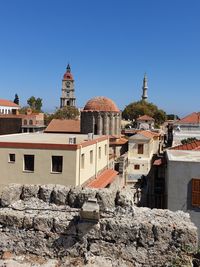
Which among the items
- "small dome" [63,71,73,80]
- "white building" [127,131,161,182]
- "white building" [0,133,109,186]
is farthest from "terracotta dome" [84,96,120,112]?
"small dome" [63,71,73,80]

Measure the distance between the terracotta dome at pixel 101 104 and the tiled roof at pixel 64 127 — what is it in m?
4.34

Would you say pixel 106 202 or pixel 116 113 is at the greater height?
pixel 116 113

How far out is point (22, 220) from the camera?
5480 mm

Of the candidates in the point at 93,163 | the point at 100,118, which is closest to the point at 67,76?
the point at 100,118

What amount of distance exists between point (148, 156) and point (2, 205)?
94.2 feet

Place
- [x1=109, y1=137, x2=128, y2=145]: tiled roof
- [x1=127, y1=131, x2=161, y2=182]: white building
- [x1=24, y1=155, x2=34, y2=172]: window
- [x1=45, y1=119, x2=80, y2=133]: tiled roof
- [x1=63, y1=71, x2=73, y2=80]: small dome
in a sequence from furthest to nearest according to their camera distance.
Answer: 1. [x1=63, y1=71, x2=73, y2=80]: small dome
2. [x1=45, y1=119, x2=80, y2=133]: tiled roof
3. [x1=109, y1=137, x2=128, y2=145]: tiled roof
4. [x1=127, y1=131, x2=161, y2=182]: white building
5. [x1=24, y1=155, x2=34, y2=172]: window

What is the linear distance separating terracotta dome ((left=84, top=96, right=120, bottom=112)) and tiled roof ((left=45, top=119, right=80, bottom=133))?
4.34m

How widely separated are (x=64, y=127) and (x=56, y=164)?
25313 mm

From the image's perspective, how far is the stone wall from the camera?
16.4 ft

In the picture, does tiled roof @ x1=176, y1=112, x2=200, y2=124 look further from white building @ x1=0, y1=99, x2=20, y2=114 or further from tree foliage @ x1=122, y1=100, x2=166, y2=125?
white building @ x1=0, y1=99, x2=20, y2=114

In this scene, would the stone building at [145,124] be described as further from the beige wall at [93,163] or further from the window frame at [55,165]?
the window frame at [55,165]

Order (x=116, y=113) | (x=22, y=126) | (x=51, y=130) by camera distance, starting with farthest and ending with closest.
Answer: (x=22, y=126) < (x=51, y=130) < (x=116, y=113)

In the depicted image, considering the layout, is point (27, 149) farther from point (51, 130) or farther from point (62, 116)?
point (62, 116)

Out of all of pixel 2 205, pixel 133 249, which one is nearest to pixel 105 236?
pixel 133 249
